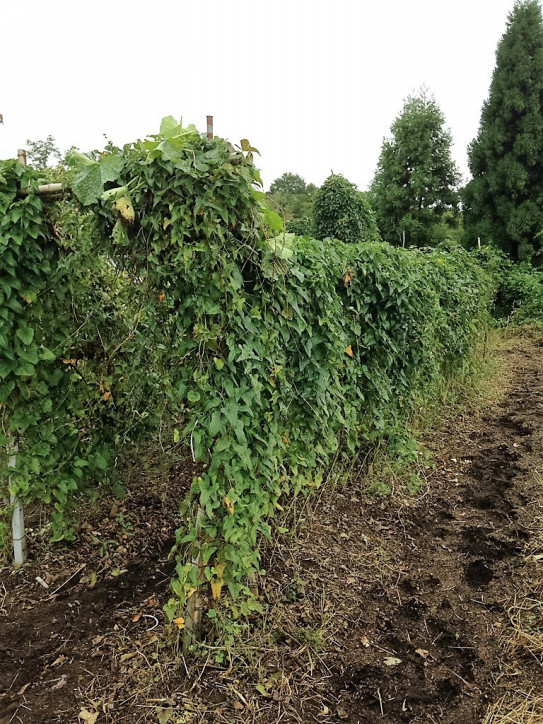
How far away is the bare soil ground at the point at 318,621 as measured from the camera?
1972 millimetres

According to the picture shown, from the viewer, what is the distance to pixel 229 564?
7.00ft

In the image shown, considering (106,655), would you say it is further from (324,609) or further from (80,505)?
(80,505)

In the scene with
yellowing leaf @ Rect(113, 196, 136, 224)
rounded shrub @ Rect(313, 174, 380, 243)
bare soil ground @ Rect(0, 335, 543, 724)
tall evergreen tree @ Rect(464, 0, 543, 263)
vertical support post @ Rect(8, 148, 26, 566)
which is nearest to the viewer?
yellowing leaf @ Rect(113, 196, 136, 224)

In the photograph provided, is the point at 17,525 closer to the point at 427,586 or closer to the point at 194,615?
the point at 194,615

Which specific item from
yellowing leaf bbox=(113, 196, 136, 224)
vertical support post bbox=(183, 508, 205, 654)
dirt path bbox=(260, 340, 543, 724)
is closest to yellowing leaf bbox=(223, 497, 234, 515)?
vertical support post bbox=(183, 508, 205, 654)

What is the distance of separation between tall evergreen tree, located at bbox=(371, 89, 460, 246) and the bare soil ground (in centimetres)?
1867

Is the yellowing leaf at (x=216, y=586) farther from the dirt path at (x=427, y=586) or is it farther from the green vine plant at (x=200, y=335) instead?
the dirt path at (x=427, y=586)

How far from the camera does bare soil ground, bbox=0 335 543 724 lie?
6.47 ft

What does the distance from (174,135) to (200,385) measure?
38.4 inches

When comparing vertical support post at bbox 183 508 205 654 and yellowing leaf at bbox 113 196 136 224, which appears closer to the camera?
yellowing leaf at bbox 113 196 136 224

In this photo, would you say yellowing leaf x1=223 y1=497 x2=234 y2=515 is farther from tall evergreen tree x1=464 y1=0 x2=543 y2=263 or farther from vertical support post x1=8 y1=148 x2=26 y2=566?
tall evergreen tree x1=464 y1=0 x2=543 y2=263

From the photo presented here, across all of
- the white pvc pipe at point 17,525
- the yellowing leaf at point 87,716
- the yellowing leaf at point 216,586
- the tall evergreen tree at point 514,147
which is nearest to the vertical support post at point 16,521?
the white pvc pipe at point 17,525

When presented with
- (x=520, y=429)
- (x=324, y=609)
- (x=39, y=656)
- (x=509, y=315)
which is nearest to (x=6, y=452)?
(x=39, y=656)

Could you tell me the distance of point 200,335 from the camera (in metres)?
1.94
